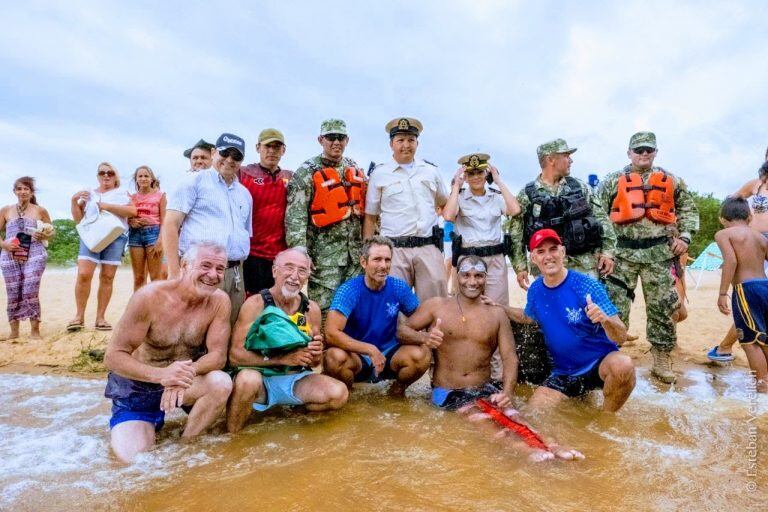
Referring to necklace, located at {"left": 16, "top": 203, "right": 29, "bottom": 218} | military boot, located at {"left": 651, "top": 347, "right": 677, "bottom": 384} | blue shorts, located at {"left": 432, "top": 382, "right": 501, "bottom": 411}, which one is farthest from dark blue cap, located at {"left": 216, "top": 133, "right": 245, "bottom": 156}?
military boot, located at {"left": 651, "top": 347, "right": 677, "bottom": 384}

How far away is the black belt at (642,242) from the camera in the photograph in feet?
18.3

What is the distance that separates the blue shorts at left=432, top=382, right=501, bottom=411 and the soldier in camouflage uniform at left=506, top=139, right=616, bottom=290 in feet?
4.23

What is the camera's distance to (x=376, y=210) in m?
5.27

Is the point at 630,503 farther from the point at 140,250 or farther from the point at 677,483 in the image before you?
the point at 140,250

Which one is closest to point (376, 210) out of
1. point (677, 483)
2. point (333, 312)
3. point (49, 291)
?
point (333, 312)

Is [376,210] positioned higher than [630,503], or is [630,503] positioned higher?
[376,210]

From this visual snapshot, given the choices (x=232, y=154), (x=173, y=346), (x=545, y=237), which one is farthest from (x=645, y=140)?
(x=173, y=346)

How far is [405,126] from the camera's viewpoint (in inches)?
204

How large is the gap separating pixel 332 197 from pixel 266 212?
2.25 feet

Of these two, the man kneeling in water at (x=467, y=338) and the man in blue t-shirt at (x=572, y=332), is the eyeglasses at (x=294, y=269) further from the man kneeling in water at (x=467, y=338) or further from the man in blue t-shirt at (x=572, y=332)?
the man in blue t-shirt at (x=572, y=332)

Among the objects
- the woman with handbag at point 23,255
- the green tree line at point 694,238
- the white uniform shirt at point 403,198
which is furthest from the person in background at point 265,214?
the green tree line at point 694,238

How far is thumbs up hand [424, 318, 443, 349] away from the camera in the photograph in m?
4.18

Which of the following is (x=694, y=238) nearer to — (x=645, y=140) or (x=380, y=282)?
(x=645, y=140)

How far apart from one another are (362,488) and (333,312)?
1820 mm
